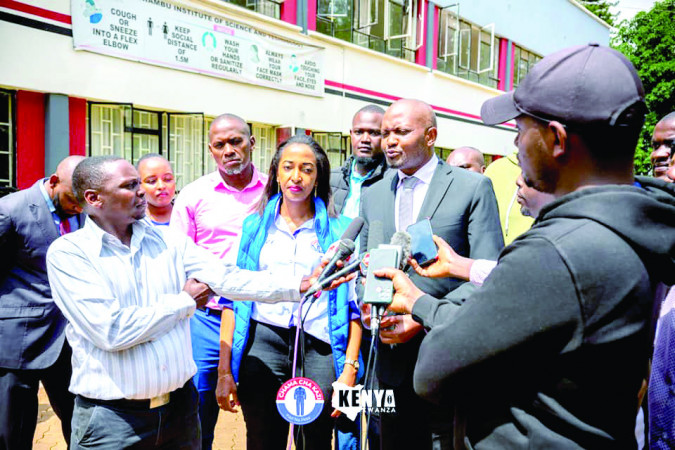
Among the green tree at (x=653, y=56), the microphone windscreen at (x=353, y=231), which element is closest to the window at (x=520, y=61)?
the green tree at (x=653, y=56)

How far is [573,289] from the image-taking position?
1.16 metres

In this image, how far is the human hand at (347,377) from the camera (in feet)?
9.19

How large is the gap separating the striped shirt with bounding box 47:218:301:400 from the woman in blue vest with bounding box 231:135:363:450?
0.44 metres

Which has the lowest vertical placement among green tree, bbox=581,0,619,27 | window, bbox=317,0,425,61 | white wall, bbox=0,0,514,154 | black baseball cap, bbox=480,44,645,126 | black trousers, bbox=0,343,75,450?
black trousers, bbox=0,343,75,450

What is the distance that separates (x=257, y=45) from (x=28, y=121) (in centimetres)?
433

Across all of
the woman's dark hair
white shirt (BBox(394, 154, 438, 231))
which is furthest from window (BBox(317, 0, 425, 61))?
white shirt (BBox(394, 154, 438, 231))

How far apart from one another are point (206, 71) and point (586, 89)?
8.97 m

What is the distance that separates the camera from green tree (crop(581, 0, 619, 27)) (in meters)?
34.1

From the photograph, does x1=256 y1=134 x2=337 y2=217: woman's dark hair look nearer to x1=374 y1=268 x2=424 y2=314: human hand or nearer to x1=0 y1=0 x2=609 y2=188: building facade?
x1=374 y1=268 x2=424 y2=314: human hand

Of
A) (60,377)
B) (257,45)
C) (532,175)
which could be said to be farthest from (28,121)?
(532,175)

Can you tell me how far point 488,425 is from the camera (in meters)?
1.34

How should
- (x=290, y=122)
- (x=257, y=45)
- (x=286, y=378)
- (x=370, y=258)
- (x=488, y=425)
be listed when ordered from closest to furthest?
(x=488, y=425)
(x=370, y=258)
(x=286, y=378)
(x=257, y=45)
(x=290, y=122)

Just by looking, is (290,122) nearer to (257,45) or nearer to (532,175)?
(257,45)

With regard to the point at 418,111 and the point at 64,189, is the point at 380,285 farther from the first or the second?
the point at 64,189
